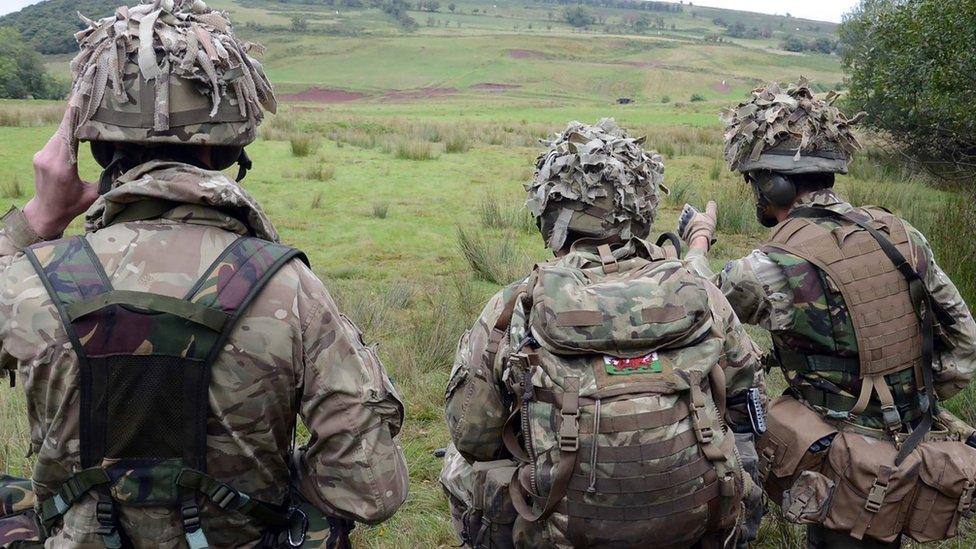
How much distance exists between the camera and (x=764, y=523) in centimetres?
399

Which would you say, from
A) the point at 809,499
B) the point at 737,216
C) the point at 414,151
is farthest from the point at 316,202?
the point at 809,499

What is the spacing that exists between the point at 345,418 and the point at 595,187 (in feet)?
3.73

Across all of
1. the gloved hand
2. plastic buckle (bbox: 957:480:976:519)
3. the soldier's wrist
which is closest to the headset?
the gloved hand

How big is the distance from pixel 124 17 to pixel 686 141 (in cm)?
1713

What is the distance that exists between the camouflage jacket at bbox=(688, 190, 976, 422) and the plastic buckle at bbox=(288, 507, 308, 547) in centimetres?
175

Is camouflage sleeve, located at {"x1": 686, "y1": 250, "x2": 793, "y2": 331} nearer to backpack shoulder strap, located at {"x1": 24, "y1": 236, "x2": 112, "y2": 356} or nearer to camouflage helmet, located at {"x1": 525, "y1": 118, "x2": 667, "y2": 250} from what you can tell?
camouflage helmet, located at {"x1": 525, "y1": 118, "x2": 667, "y2": 250}

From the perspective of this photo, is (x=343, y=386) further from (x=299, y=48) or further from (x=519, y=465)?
(x=299, y=48)

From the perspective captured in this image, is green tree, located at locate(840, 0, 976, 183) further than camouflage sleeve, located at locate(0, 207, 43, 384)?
Yes

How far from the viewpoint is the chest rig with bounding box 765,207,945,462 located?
120 inches

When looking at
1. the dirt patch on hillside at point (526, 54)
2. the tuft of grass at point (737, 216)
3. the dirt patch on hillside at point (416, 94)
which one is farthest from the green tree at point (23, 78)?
the dirt patch on hillside at point (526, 54)

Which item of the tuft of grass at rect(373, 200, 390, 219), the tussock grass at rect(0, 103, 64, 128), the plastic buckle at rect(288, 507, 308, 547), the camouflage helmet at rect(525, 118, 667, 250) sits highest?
the camouflage helmet at rect(525, 118, 667, 250)

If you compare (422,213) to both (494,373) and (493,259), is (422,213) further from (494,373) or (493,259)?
(494,373)

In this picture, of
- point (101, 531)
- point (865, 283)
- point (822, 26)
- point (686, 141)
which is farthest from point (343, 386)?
point (822, 26)

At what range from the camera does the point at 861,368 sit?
3.08 m
